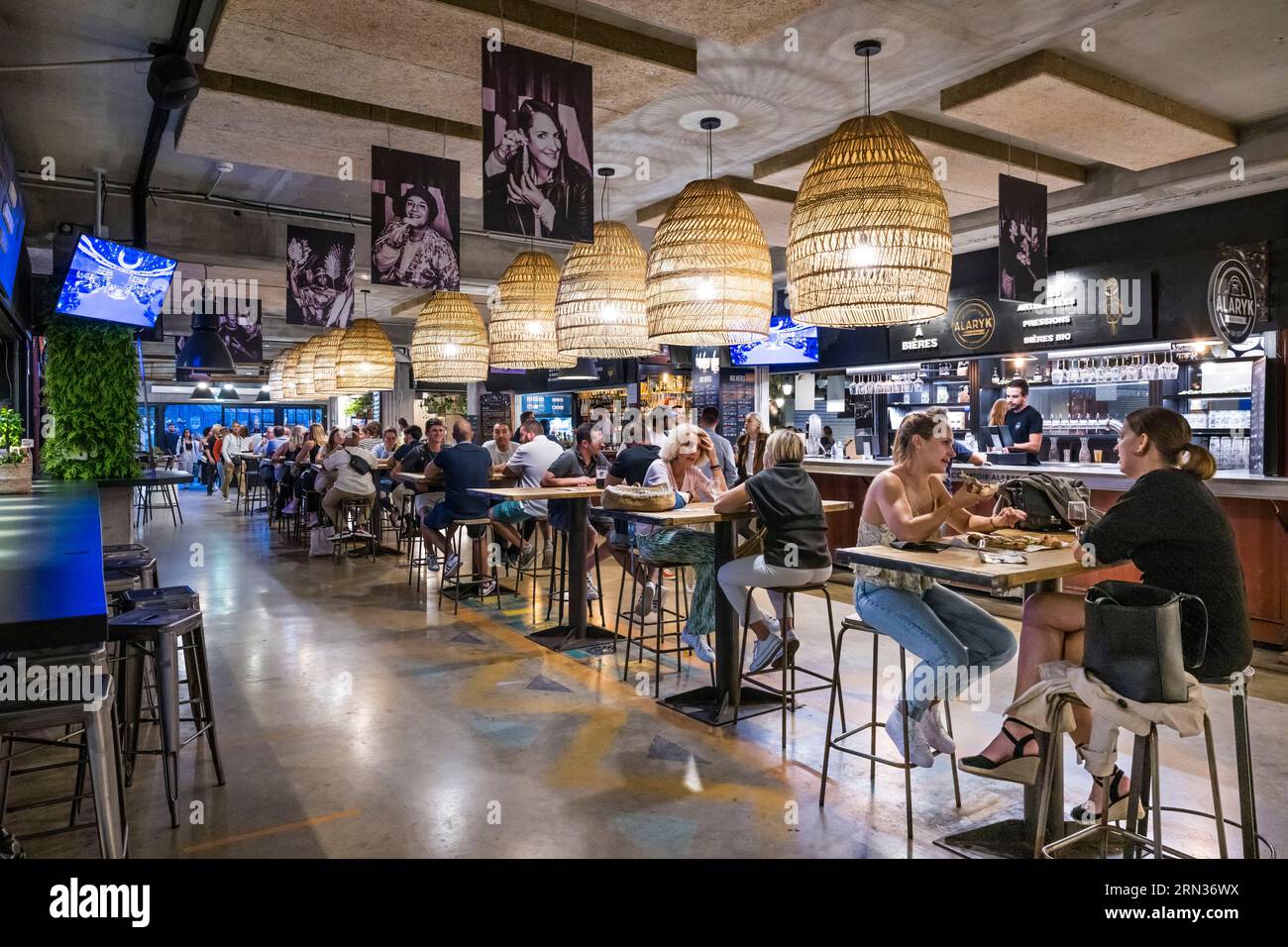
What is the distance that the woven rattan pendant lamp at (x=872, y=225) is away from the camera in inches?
145

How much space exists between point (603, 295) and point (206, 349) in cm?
957

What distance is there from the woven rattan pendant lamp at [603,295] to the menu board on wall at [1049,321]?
18.9 feet

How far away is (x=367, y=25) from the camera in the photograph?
4.22 m

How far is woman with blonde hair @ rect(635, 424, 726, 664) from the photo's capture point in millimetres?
5148

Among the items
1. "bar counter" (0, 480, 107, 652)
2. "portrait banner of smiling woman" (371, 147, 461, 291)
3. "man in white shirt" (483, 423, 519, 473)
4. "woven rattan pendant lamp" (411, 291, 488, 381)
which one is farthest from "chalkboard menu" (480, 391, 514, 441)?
"bar counter" (0, 480, 107, 652)

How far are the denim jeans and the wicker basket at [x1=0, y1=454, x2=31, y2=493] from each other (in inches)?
206

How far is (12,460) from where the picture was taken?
5414 mm

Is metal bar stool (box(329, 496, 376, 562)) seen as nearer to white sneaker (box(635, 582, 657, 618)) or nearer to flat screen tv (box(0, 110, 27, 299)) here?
flat screen tv (box(0, 110, 27, 299))

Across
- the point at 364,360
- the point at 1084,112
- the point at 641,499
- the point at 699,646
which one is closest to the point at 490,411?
the point at 364,360

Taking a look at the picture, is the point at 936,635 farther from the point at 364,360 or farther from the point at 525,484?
the point at 364,360

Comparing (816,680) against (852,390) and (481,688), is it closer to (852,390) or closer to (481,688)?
(481,688)

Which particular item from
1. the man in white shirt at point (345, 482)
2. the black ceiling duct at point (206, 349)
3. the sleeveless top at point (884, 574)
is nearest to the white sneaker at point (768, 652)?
the sleeveless top at point (884, 574)
